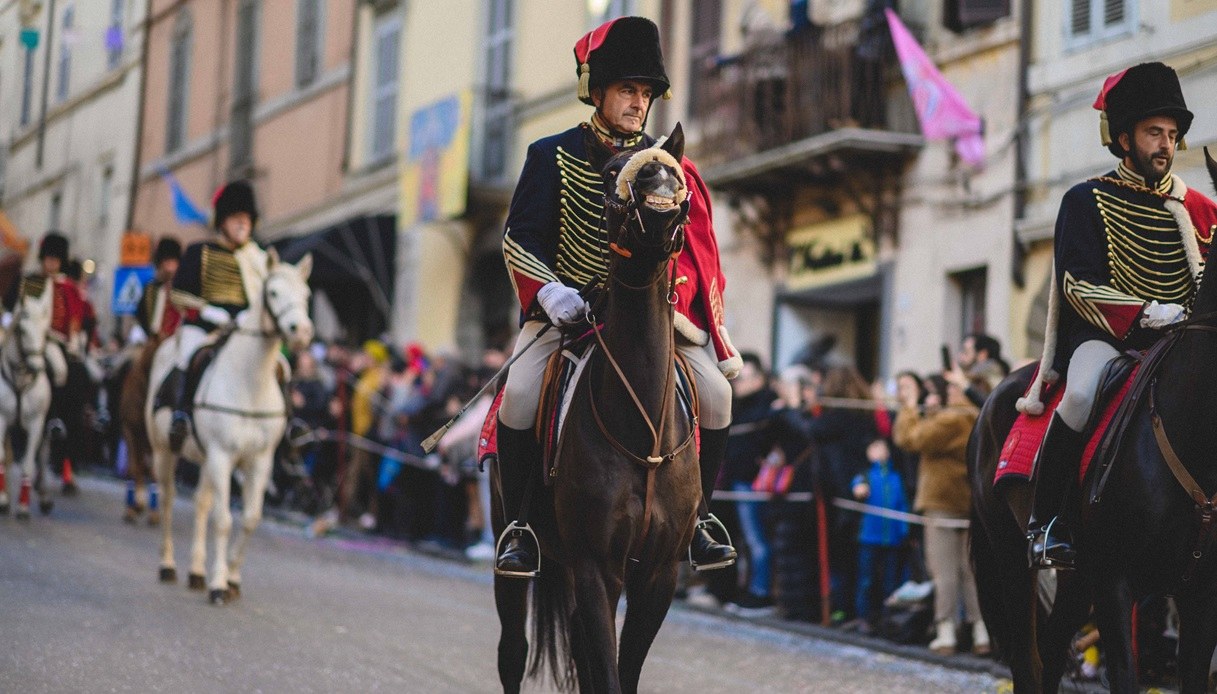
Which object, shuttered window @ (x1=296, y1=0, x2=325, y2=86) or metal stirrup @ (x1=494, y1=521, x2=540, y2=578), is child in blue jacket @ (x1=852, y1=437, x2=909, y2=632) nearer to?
metal stirrup @ (x1=494, y1=521, x2=540, y2=578)

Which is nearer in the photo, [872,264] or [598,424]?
[598,424]

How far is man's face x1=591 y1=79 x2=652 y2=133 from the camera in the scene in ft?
24.9

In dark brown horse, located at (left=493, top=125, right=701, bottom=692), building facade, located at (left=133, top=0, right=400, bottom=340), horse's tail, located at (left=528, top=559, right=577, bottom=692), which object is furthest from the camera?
building facade, located at (left=133, top=0, right=400, bottom=340)

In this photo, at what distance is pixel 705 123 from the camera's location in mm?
22469

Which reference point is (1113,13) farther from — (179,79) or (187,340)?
(179,79)

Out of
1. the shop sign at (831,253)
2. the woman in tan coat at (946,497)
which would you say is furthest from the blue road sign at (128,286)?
the woman in tan coat at (946,497)

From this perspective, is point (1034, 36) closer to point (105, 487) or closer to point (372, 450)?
point (372, 450)

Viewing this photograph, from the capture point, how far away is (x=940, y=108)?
1850 centimetres

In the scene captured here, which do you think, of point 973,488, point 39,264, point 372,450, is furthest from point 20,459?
point 973,488

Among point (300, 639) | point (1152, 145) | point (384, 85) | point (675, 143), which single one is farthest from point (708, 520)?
point (384, 85)

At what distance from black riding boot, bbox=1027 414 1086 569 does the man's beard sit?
1.15 meters

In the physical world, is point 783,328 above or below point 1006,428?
above

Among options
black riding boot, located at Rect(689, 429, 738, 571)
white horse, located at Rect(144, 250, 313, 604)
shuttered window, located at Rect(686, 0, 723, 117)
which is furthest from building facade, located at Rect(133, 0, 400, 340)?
black riding boot, located at Rect(689, 429, 738, 571)

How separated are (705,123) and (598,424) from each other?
51.8 ft
